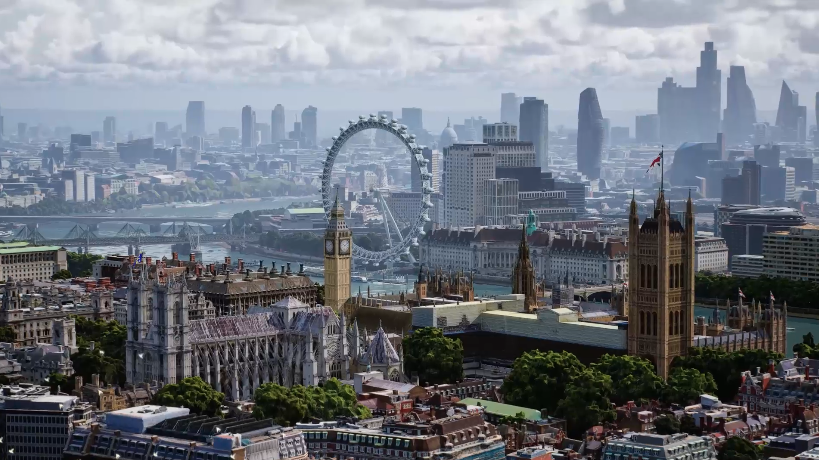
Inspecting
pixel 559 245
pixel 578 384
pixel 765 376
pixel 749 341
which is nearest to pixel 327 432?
pixel 578 384

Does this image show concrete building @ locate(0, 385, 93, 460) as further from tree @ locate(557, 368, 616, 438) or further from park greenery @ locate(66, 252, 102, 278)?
park greenery @ locate(66, 252, 102, 278)

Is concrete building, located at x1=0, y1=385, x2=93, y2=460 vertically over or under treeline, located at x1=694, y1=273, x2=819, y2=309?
under

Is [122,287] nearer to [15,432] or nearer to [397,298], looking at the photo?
[397,298]

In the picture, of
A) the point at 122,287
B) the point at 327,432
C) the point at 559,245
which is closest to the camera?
the point at 327,432

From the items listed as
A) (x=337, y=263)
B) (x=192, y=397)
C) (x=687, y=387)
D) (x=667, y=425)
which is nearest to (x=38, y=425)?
(x=192, y=397)

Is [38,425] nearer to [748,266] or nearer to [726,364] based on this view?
[726,364]

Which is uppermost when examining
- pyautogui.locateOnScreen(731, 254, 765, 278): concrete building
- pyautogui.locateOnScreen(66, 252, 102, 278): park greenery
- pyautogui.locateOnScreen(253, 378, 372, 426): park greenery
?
pyautogui.locateOnScreen(66, 252, 102, 278): park greenery

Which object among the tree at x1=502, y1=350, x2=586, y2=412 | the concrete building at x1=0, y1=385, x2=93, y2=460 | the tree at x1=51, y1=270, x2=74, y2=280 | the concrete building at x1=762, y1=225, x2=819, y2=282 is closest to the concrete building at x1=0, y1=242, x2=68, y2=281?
the tree at x1=51, y1=270, x2=74, y2=280
